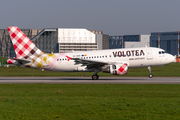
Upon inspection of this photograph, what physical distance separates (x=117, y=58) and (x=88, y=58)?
4263 millimetres

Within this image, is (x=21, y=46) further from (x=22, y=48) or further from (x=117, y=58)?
(x=117, y=58)

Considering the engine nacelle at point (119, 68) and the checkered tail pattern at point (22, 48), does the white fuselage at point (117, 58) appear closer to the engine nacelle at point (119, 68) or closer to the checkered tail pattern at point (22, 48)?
the engine nacelle at point (119, 68)

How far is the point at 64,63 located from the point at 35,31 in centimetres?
12109

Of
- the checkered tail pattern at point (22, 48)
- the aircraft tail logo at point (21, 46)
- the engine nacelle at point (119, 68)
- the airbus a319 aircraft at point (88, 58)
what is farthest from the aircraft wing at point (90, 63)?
the aircraft tail logo at point (21, 46)

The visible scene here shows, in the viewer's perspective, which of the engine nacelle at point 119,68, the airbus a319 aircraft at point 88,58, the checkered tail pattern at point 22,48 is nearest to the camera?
the engine nacelle at point 119,68

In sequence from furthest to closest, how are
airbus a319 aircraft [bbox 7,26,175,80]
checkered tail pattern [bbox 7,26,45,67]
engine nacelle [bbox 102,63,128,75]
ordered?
checkered tail pattern [bbox 7,26,45,67], airbus a319 aircraft [bbox 7,26,175,80], engine nacelle [bbox 102,63,128,75]

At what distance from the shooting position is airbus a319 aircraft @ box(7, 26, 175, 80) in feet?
Answer: 127

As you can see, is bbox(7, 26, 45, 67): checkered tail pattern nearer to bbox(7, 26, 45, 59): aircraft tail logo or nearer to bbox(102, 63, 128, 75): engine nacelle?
bbox(7, 26, 45, 59): aircraft tail logo

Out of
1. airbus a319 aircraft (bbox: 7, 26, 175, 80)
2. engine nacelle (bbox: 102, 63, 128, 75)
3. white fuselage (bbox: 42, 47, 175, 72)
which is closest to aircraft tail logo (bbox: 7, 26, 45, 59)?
airbus a319 aircraft (bbox: 7, 26, 175, 80)

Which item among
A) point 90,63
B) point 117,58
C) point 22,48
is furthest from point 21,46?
point 117,58

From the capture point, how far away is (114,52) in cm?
3919

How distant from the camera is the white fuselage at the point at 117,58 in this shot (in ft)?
127

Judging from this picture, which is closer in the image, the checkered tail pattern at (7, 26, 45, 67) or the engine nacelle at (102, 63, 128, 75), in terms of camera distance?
the engine nacelle at (102, 63, 128, 75)
